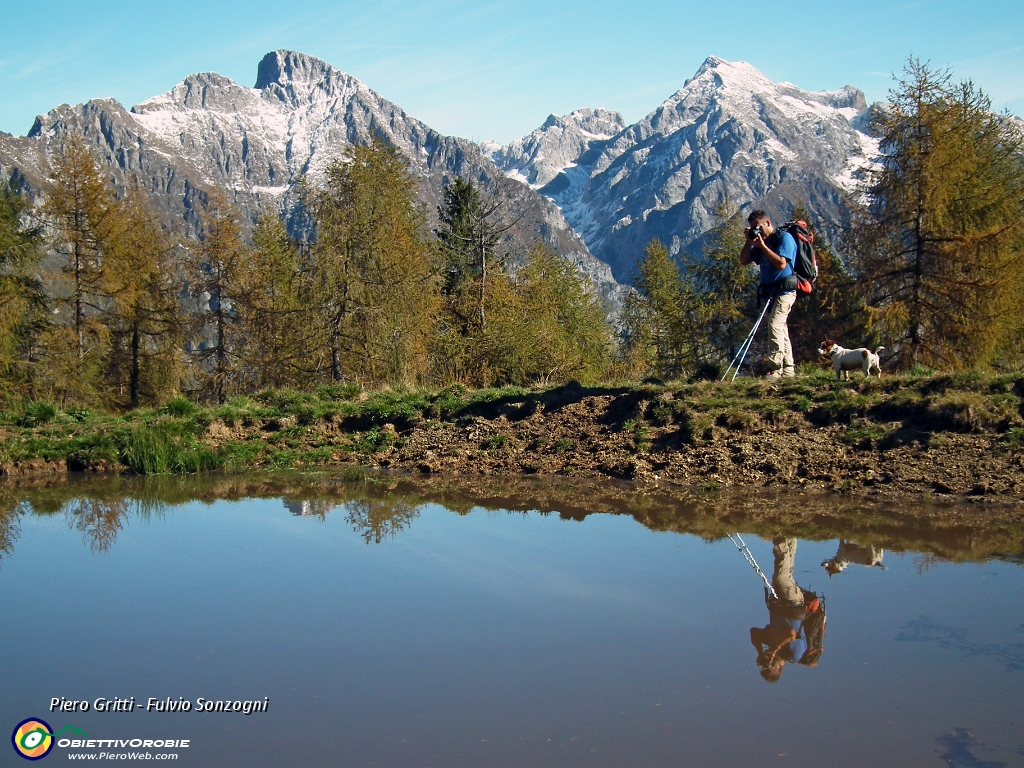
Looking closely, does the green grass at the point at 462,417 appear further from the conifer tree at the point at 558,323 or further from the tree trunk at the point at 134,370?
the tree trunk at the point at 134,370

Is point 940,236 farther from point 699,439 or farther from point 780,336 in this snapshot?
point 699,439

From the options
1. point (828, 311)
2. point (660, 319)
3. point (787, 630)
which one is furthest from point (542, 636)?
point (660, 319)

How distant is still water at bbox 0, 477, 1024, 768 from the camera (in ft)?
16.4

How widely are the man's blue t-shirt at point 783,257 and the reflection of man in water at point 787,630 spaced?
569 centimetres

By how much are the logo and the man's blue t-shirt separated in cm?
1017

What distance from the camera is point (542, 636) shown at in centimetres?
644

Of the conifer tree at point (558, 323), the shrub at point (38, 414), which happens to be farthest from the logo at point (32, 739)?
the conifer tree at point (558, 323)

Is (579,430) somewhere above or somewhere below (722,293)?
below

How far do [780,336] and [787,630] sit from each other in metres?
7.24

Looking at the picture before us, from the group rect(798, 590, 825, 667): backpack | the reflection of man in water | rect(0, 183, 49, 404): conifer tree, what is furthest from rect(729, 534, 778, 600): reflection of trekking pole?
rect(0, 183, 49, 404): conifer tree

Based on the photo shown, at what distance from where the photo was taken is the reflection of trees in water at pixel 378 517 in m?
9.95

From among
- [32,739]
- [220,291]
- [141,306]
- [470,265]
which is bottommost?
[32,739]

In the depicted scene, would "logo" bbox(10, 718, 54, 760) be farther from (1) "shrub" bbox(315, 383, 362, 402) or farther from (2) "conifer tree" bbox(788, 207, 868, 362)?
(2) "conifer tree" bbox(788, 207, 868, 362)

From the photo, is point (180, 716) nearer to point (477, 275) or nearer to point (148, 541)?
point (148, 541)
